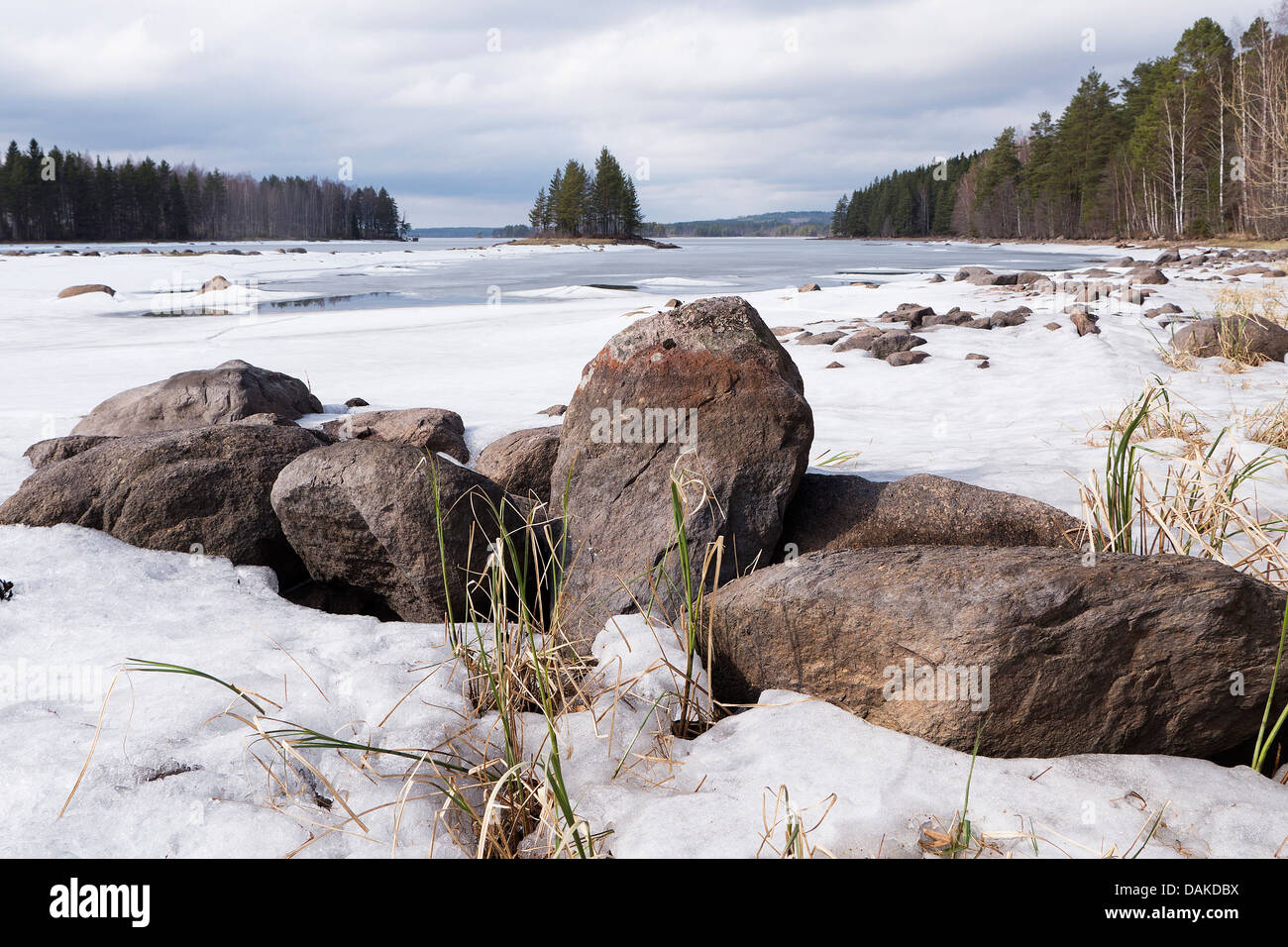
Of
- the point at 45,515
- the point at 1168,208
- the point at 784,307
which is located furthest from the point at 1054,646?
the point at 1168,208

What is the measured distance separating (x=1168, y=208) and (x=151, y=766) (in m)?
61.8

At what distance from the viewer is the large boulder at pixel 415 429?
17.9 feet

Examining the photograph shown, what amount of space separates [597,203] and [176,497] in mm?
84646

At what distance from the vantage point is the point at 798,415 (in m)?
3.42

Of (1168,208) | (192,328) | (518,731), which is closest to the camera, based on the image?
(518,731)

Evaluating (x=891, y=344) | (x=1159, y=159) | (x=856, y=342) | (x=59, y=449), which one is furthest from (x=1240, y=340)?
(x=1159, y=159)

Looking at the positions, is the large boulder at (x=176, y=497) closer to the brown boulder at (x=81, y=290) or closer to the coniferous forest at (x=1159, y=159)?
the brown boulder at (x=81, y=290)

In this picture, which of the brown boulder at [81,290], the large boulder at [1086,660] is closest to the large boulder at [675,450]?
the large boulder at [1086,660]

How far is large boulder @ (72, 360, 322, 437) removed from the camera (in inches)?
242

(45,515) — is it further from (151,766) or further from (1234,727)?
(1234,727)

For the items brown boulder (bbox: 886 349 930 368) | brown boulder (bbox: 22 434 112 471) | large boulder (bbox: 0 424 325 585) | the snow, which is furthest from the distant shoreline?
the snow

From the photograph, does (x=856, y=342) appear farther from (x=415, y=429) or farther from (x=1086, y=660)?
(x=1086, y=660)

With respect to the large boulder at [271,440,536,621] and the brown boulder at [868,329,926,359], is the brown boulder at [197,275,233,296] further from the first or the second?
the large boulder at [271,440,536,621]
